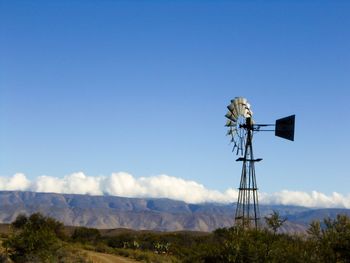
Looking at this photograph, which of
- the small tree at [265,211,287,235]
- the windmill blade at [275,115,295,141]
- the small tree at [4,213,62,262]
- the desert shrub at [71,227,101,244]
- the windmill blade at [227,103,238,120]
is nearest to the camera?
the small tree at [265,211,287,235]

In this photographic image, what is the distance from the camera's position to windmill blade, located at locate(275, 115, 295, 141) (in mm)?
38688

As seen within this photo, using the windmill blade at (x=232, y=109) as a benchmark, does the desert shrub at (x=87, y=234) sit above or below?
below

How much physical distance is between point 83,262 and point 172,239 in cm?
4509

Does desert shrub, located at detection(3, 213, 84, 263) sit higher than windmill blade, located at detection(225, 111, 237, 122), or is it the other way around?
windmill blade, located at detection(225, 111, 237, 122)

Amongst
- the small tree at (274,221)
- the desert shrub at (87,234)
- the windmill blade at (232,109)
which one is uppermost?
the windmill blade at (232,109)

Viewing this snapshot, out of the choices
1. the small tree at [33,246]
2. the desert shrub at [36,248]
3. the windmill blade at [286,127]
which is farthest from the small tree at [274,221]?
the small tree at [33,246]

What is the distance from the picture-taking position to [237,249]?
23.3 metres

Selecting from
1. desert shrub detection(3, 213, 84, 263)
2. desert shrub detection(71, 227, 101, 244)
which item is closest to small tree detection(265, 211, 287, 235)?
desert shrub detection(3, 213, 84, 263)

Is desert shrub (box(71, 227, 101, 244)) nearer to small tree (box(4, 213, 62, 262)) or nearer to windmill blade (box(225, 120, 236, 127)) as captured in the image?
small tree (box(4, 213, 62, 262))

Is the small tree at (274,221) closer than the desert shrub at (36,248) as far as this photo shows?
Yes

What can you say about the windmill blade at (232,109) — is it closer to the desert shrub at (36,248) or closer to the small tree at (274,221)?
the desert shrub at (36,248)

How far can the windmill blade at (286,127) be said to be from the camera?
3869 centimetres

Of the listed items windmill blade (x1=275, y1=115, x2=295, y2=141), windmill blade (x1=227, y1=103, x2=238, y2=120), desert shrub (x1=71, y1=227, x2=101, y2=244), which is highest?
windmill blade (x1=227, y1=103, x2=238, y2=120)

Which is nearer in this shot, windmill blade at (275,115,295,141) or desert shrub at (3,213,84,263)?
windmill blade at (275,115,295,141)
